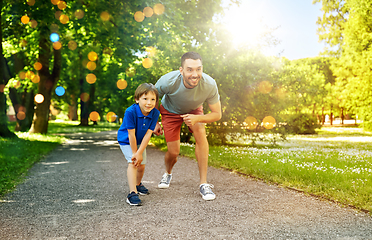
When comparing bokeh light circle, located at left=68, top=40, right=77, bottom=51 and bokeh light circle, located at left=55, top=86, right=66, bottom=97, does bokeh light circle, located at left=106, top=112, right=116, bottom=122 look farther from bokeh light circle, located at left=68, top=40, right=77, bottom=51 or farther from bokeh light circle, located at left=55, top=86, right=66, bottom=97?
bokeh light circle, located at left=68, top=40, right=77, bottom=51

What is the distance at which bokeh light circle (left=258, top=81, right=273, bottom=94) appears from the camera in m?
11.3

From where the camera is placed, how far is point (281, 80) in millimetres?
11359

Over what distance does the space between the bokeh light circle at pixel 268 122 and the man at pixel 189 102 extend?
7.69 metres

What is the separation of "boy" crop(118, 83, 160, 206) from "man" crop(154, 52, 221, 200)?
219 millimetres

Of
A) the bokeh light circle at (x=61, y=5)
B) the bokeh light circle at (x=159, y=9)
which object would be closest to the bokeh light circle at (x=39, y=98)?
the bokeh light circle at (x=61, y=5)

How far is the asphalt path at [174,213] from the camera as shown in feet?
9.28

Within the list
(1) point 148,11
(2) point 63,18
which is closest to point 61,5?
(2) point 63,18

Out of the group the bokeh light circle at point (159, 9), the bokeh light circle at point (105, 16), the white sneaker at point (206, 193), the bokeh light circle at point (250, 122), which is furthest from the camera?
the bokeh light circle at point (250, 122)

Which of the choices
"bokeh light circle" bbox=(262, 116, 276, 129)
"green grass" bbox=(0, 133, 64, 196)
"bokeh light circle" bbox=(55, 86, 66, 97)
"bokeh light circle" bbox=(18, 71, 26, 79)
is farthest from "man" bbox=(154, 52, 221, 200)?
"bokeh light circle" bbox=(55, 86, 66, 97)

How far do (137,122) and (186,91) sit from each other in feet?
2.61

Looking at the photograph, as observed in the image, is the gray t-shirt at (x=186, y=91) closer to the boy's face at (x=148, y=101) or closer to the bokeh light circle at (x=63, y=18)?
the boy's face at (x=148, y=101)

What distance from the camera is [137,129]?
4.05 meters

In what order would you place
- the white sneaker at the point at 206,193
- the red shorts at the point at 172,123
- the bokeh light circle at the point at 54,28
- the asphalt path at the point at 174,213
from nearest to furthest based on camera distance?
1. the asphalt path at the point at 174,213
2. the white sneaker at the point at 206,193
3. the red shorts at the point at 172,123
4. the bokeh light circle at the point at 54,28

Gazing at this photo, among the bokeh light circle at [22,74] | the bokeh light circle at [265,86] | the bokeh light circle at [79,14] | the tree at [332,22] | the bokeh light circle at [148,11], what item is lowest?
the bokeh light circle at [265,86]
